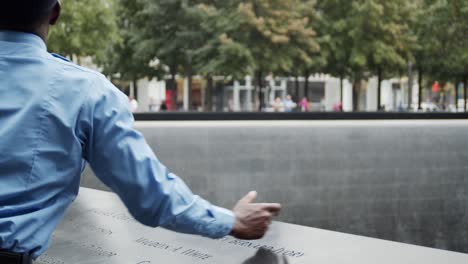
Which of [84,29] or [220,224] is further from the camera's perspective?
[84,29]

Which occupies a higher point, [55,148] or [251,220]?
[55,148]

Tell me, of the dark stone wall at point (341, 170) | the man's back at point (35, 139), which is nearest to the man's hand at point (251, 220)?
the man's back at point (35, 139)

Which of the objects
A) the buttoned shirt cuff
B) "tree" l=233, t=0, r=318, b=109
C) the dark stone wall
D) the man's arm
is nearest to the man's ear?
the man's arm

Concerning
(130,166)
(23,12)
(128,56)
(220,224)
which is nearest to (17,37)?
(23,12)

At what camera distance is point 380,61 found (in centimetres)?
2762

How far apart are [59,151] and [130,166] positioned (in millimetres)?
155

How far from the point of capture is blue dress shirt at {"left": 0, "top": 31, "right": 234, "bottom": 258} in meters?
1.39

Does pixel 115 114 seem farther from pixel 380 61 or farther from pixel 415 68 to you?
pixel 415 68

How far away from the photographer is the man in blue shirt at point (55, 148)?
139 cm

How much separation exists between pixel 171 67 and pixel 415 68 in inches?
461

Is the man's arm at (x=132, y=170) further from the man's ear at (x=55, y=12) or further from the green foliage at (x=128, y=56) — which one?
the green foliage at (x=128, y=56)

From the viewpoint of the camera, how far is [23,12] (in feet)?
4.77

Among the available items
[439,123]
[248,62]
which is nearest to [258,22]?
[248,62]

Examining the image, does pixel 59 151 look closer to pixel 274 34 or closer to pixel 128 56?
pixel 274 34
